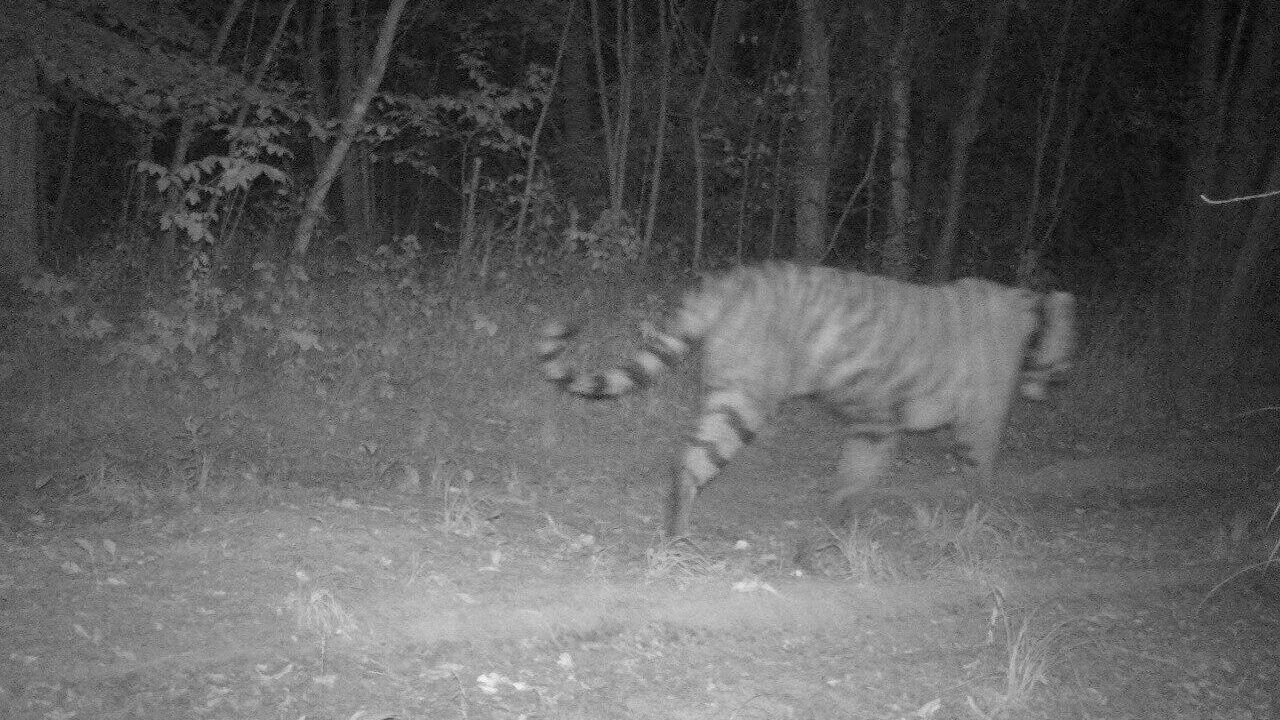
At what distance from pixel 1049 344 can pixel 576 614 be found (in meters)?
4.13

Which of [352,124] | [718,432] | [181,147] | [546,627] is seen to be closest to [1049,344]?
[718,432]

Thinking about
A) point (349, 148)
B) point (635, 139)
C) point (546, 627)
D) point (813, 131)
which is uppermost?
point (813, 131)

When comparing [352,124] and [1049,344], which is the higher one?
[352,124]

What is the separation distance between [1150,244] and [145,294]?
46.7 ft

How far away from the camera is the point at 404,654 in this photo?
4605 mm

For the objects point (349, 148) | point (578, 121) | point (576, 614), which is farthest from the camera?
point (578, 121)

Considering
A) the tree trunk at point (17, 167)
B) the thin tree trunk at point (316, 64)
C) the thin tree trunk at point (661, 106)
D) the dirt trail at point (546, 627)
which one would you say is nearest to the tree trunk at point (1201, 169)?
the thin tree trunk at point (661, 106)

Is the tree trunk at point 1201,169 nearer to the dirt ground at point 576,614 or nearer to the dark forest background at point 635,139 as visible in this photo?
the dark forest background at point 635,139

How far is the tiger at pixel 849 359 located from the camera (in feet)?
20.4

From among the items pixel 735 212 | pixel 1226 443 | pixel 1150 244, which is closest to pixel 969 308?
pixel 1226 443

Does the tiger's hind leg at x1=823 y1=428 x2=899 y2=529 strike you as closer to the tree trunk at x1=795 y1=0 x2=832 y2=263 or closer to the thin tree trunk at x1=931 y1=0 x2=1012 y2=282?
the tree trunk at x1=795 y1=0 x2=832 y2=263

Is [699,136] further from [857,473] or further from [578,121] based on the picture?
[857,473]

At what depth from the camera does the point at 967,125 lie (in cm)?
1304

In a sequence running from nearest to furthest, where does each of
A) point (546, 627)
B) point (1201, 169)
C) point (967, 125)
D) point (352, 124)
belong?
point (546, 627), point (352, 124), point (967, 125), point (1201, 169)
